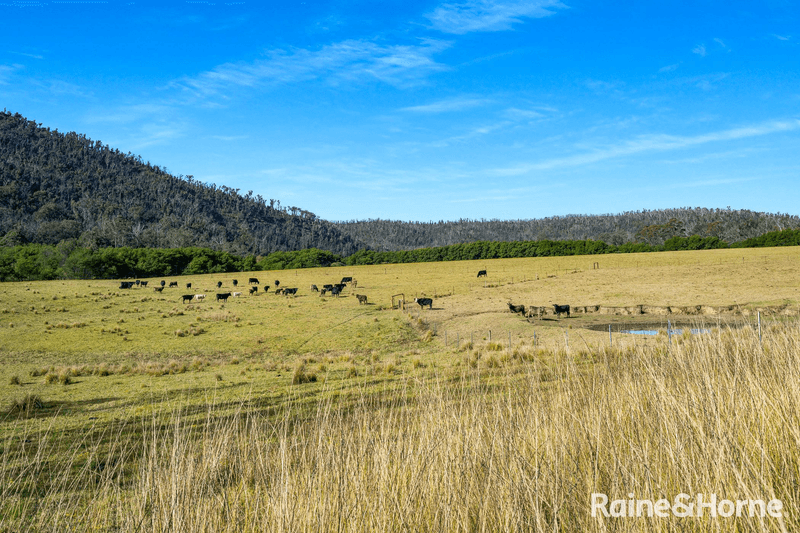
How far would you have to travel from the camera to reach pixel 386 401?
10039 mm

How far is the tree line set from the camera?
3017 inches

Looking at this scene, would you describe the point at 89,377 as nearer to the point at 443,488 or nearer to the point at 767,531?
the point at 443,488

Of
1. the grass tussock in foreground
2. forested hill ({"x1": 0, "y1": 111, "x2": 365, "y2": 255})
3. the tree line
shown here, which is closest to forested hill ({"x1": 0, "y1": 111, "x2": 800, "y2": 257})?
forested hill ({"x1": 0, "y1": 111, "x2": 365, "y2": 255})

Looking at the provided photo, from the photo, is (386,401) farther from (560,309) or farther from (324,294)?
(324,294)

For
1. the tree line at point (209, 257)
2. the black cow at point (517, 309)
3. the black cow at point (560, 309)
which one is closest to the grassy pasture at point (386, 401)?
the black cow at point (517, 309)

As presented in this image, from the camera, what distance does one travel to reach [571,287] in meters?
50.6

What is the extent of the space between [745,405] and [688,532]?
78.0 inches

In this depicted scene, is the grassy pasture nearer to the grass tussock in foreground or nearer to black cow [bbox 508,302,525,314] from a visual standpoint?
the grass tussock in foreground

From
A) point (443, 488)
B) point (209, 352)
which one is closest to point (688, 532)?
point (443, 488)

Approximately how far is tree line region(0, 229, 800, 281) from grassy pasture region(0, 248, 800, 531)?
60.5ft

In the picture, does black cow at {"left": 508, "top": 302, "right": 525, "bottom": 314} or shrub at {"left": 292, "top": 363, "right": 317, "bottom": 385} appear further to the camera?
black cow at {"left": 508, "top": 302, "right": 525, "bottom": 314}

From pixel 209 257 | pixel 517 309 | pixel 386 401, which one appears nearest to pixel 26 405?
pixel 386 401

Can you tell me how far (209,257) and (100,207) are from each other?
267 ft

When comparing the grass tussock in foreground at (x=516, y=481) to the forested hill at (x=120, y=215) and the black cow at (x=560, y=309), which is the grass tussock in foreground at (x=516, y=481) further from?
the forested hill at (x=120, y=215)
